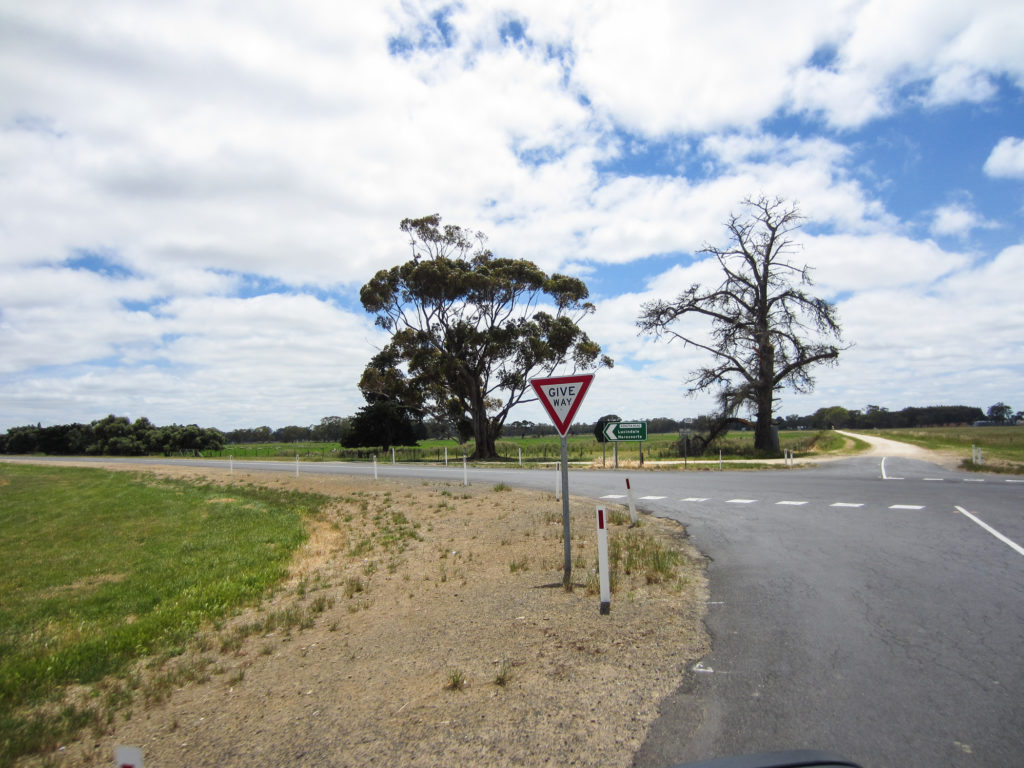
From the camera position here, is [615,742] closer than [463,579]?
Yes

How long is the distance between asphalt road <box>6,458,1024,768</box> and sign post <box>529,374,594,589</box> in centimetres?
179

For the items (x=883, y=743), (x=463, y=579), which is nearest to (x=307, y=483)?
(x=463, y=579)

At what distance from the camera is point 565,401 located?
26.7 ft

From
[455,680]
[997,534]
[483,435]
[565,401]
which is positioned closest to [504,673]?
[455,680]

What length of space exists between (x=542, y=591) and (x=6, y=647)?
5968 millimetres

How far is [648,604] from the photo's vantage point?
6.96 m

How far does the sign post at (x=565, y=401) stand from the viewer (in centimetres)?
797

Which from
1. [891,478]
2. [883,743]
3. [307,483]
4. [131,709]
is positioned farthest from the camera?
[307,483]

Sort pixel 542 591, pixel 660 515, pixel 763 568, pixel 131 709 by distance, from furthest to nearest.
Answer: pixel 660 515 < pixel 763 568 < pixel 542 591 < pixel 131 709

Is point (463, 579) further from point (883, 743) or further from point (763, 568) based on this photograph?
point (883, 743)

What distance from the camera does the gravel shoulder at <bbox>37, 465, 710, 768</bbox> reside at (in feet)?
13.1

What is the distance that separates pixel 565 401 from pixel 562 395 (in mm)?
87

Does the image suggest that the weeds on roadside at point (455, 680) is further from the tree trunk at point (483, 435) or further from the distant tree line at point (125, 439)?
the distant tree line at point (125, 439)

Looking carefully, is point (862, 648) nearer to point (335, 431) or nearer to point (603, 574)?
point (603, 574)
